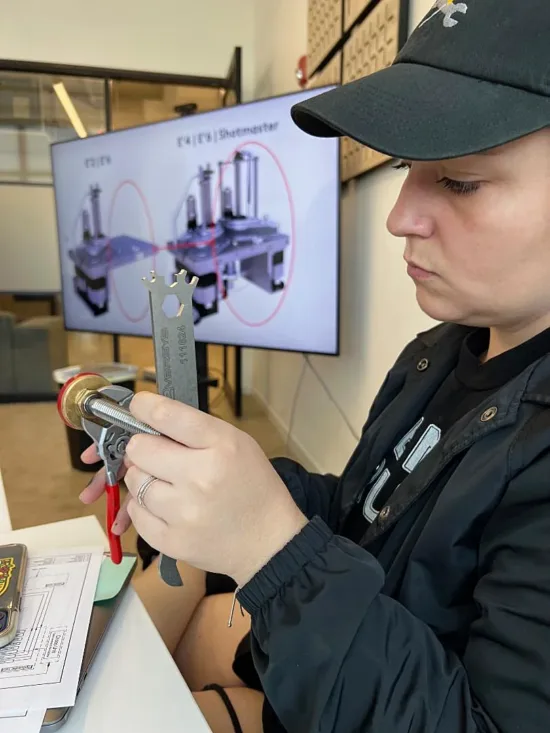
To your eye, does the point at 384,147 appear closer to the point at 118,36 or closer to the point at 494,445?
the point at 494,445

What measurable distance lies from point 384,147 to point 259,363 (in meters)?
2.42

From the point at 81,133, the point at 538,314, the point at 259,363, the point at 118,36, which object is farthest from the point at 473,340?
the point at 118,36

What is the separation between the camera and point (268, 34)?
2.55 m

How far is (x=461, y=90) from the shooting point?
0.44 metres

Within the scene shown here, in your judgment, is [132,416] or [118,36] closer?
[132,416]

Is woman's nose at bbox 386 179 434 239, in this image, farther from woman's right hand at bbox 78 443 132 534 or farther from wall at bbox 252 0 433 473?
wall at bbox 252 0 433 473

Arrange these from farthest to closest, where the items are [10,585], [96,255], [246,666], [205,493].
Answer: [96,255] < [246,666] < [10,585] < [205,493]

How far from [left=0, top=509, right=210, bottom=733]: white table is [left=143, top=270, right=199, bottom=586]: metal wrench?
202mm

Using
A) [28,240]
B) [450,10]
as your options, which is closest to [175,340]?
[450,10]

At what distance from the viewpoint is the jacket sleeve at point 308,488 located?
742 mm

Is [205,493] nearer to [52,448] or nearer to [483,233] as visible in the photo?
[483,233]

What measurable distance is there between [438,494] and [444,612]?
0.09 m

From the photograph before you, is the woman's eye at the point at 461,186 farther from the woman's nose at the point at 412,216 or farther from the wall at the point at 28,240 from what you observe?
the wall at the point at 28,240

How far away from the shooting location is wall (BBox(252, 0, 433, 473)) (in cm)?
125
